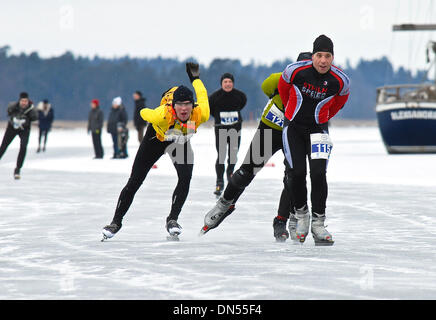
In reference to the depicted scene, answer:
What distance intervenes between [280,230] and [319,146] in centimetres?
97

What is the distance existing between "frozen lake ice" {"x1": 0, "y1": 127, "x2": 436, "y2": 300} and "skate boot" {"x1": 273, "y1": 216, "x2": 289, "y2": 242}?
0.09 metres

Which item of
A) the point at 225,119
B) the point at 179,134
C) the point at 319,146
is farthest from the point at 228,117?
the point at 319,146

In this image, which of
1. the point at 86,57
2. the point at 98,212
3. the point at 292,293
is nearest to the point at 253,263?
the point at 292,293

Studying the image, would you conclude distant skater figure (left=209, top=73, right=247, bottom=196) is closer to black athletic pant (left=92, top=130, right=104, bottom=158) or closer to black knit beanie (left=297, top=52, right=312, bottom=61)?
black knit beanie (left=297, top=52, right=312, bottom=61)

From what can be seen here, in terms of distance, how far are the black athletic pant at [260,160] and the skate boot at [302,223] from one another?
0.90ft

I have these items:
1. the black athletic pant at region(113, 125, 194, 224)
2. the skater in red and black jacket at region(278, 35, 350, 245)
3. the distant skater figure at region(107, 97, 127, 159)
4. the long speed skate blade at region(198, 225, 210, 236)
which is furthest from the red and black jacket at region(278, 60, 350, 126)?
the distant skater figure at region(107, 97, 127, 159)

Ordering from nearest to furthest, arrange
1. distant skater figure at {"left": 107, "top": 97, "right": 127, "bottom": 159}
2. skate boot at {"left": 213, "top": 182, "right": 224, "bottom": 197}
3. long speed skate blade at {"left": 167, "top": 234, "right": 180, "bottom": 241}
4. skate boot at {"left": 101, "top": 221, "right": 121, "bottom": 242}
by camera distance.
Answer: skate boot at {"left": 101, "top": 221, "right": 121, "bottom": 242}, long speed skate blade at {"left": 167, "top": 234, "right": 180, "bottom": 241}, skate boot at {"left": 213, "top": 182, "right": 224, "bottom": 197}, distant skater figure at {"left": 107, "top": 97, "right": 127, "bottom": 159}

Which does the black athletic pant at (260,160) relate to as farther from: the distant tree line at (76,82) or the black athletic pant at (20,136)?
the distant tree line at (76,82)

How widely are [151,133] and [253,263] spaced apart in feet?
5.77

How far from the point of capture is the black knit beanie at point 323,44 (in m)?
7.23

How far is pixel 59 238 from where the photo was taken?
26.9 feet

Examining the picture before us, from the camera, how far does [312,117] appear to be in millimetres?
7406

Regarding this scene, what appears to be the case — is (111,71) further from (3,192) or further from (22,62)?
(3,192)

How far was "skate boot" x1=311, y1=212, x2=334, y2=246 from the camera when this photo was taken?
7.50 metres
